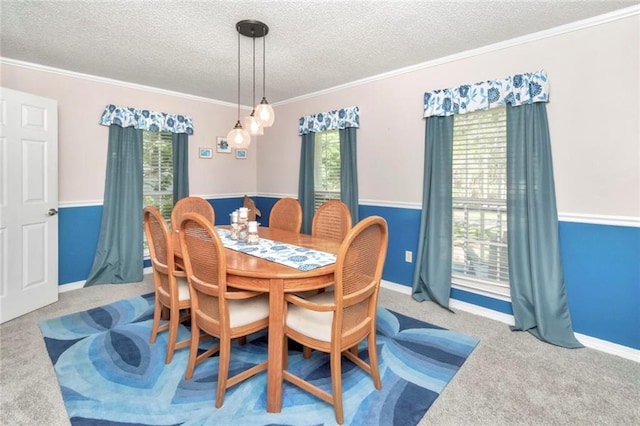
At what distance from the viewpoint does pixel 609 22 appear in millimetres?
2244

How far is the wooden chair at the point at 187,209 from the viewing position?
3.15 meters

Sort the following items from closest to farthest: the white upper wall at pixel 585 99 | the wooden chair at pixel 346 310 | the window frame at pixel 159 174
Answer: the wooden chair at pixel 346 310 < the white upper wall at pixel 585 99 < the window frame at pixel 159 174

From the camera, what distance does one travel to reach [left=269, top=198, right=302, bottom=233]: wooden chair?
3106mm

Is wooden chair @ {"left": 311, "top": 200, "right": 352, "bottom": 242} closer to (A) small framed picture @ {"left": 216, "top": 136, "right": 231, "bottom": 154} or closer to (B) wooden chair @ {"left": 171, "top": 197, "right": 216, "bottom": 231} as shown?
(B) wooden chair @ {"left": 171, "top": 197, "right": 216, "bottom": 231}

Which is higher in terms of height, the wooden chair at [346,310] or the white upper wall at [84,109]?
the white upper wall at [84,109]

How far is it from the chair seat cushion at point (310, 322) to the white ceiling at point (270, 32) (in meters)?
1.94

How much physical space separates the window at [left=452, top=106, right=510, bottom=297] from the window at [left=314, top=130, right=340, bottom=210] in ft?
4.98

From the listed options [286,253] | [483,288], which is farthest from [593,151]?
[286,253]

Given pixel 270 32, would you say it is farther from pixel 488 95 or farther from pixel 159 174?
pixel 159 174

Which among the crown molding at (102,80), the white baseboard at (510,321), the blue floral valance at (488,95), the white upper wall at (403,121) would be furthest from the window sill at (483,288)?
the crown molding at (102,80)

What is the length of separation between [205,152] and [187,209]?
1564 mm

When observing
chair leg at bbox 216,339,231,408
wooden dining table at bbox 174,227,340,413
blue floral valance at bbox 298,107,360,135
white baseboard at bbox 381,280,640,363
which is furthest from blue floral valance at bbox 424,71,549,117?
chair leg at bbox 216,339,231,408

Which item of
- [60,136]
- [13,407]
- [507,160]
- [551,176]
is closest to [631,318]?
[551,176]

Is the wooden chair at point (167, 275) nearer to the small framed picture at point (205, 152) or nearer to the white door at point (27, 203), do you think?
the white door at point (27, 203)
